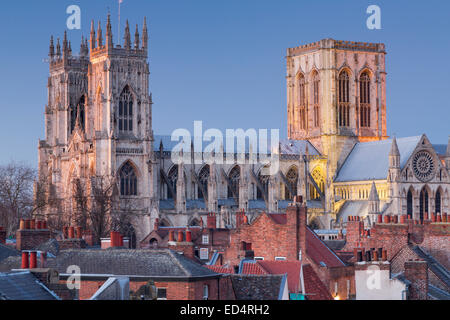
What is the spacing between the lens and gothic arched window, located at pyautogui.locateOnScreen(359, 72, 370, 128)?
139750 millimetres

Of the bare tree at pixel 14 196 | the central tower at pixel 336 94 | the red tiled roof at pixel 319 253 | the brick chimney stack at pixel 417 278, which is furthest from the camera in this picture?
the central tower at pixel 336 94

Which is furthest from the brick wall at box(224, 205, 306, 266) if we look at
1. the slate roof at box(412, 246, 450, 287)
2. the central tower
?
the central tower

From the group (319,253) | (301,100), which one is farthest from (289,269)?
(301,100)

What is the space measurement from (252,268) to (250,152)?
84.1 metres

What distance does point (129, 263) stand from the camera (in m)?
33.7

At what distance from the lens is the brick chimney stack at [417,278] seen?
37.5m

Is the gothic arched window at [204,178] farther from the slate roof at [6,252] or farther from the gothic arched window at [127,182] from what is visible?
the slate roof at [6,252]

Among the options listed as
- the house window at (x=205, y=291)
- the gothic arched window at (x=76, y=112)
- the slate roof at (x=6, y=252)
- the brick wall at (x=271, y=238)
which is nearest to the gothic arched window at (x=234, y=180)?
the gothic arched window at (x=76, y=112)

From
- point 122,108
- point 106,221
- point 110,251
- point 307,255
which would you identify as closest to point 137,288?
point 110,251

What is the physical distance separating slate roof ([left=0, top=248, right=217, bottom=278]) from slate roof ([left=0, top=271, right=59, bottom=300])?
21.4 ft

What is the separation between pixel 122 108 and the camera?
112 meters

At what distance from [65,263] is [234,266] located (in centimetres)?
862

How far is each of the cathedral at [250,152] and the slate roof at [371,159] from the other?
0.17 m

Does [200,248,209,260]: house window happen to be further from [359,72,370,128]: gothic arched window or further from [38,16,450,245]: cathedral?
[359,72,370,128]: gothic arched window
